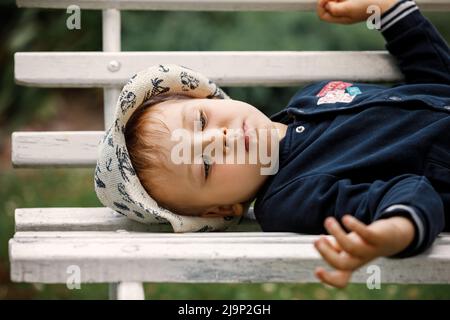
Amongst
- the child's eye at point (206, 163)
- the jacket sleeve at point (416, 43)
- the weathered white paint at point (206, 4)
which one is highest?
the weathered white paint at point (206, 4)

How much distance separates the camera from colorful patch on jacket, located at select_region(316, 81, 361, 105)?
6.18 feet

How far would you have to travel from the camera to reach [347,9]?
6.77 ft

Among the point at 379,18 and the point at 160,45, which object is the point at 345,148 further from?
the point at 160,45

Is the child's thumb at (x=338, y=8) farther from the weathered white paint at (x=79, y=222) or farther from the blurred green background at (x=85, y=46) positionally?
the blurred green background at (x=85, y=46)

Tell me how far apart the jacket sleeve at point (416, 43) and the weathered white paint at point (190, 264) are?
2.35 feet

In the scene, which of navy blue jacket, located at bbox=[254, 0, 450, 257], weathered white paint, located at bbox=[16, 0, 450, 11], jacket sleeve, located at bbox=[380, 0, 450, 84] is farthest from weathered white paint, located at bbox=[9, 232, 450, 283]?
weathered white paint, located at bbox=[16, 0, 450, 11]

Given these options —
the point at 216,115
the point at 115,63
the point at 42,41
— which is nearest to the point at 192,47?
the point at 42,41

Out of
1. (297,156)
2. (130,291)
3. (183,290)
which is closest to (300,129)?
(297,156)

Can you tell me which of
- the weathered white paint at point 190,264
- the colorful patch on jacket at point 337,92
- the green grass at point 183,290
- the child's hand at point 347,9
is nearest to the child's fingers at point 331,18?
the child's hand at point 347,9

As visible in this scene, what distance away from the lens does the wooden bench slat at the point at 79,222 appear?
70.4 inches

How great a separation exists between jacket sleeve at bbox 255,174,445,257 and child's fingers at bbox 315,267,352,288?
0.49 ft

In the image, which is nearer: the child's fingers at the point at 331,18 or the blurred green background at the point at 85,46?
the child's fingers at the point at 331,18

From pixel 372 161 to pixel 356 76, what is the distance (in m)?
0.52

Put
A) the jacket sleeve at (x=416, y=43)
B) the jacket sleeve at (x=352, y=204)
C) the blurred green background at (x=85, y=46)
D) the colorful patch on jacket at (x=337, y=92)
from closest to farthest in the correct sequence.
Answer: the jacket sleeve at (x=352, y=204), the colorful patch on jacket at (x=337, y=92), the jacket sleeve at (x=416, y=43), the blurred green background at (x=85, y=46)
